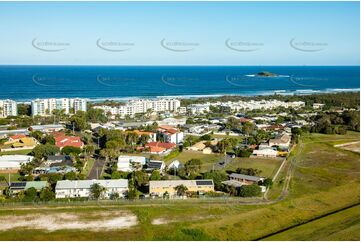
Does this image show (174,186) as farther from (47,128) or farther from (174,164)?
(47,128)

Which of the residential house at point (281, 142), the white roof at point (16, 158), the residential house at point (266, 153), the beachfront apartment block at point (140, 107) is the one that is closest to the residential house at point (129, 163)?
the white roof at point (16, 158)

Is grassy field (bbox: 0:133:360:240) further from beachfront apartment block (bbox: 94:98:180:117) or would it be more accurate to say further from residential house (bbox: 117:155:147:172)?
beachfront apartment block (bbox: 94:98:180:117)

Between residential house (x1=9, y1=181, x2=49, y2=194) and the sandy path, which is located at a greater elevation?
residential house (x1=9, y1=181, x2=49, y2=194)

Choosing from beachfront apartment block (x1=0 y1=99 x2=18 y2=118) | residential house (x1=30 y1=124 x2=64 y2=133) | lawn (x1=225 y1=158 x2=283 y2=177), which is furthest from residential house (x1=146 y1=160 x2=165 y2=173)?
beachfront apartment block (x1=0 y1=99 x2=18 y2=118)

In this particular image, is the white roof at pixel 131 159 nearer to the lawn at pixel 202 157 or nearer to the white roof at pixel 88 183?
the lawn at pixel 202 157

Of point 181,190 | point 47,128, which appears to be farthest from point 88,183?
point 47,128
